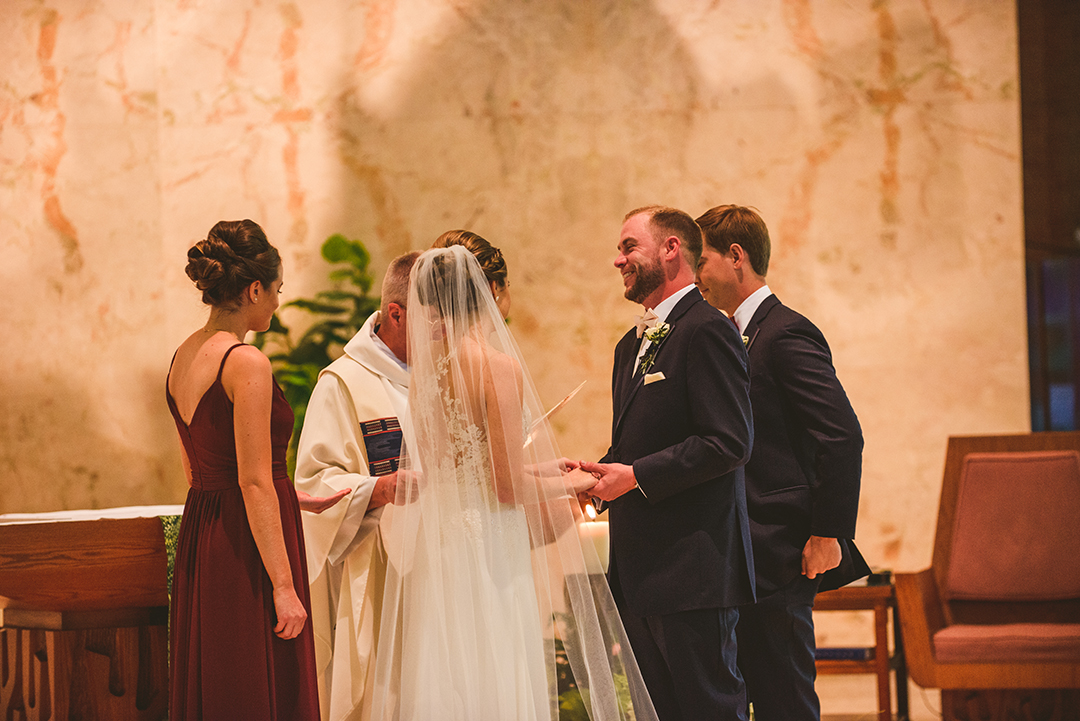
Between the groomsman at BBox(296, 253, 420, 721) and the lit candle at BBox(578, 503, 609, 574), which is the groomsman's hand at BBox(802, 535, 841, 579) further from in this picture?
the groomsman at BBox(296, 253, 420, 721)

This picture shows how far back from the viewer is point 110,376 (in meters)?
5.35

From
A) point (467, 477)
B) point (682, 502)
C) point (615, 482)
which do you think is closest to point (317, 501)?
point (467, 477)

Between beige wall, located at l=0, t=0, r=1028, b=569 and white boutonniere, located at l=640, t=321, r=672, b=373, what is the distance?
8.99 ft

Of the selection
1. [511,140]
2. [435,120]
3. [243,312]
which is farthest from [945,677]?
[435,120]

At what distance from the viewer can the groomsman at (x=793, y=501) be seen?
8.40 ft

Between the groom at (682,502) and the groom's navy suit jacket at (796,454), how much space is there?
182mm

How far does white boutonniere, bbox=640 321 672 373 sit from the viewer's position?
2.53 meters

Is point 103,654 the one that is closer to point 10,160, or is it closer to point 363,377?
point 363,377

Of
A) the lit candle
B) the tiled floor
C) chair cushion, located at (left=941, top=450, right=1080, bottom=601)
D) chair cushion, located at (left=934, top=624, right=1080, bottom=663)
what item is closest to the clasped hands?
the lit candle

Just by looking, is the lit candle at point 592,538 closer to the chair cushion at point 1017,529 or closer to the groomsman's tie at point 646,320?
the groomsman's tie at point 646,320

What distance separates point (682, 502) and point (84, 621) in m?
1.74

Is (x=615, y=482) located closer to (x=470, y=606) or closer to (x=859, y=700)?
(x=470, y=606)

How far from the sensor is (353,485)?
279cm

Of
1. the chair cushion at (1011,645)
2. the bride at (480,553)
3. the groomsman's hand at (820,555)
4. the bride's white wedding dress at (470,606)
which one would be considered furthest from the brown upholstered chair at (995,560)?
the bride's white wedding dress at (470,606)
